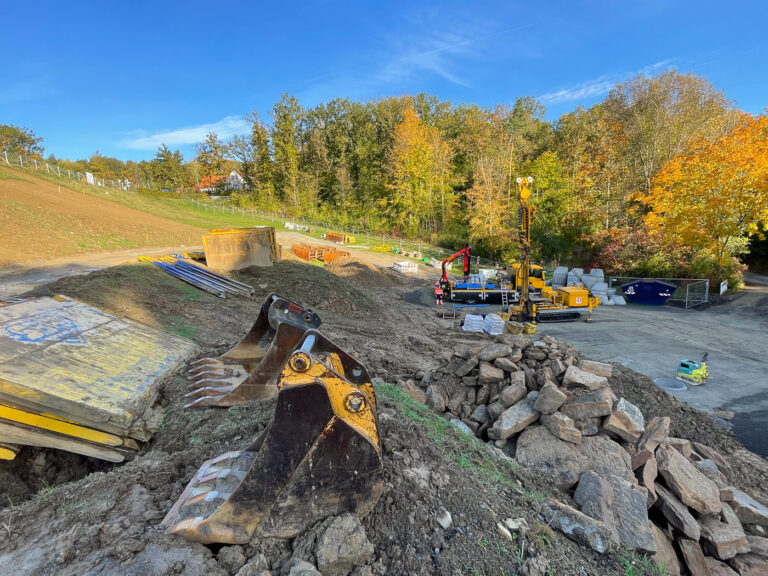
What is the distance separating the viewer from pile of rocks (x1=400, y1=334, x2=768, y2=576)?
3.24 m

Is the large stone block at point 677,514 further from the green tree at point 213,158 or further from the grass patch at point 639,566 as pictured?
the green tree at point 213,158

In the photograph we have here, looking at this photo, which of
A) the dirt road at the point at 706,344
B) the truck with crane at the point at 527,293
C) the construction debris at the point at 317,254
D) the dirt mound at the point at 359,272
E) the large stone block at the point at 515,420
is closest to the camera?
the large stone block at the point at 515,420

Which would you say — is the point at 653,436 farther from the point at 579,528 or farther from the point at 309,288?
the point at 309,288

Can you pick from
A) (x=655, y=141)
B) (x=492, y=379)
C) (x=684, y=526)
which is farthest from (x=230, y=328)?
(x=655, y=141)

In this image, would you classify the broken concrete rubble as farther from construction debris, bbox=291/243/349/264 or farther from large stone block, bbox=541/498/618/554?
construction debris, bbox=291/243/349/264

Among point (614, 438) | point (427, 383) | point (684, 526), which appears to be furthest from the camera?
point (427, 383)

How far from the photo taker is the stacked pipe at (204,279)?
10423 millimetres

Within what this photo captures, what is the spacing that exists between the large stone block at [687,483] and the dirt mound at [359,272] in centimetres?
1501

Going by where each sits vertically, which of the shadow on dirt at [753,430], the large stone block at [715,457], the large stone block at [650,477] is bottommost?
the shadow on dirt at [753,430]

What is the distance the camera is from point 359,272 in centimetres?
1908

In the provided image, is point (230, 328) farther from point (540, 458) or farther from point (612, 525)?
point (612, 525)

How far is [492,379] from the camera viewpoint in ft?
18.7

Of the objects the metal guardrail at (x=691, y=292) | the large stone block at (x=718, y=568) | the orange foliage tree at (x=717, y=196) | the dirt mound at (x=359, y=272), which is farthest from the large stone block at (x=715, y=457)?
the orange foliage tree at (x=717, y=196)

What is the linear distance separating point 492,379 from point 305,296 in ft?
25.4
